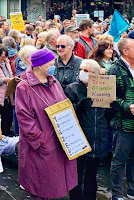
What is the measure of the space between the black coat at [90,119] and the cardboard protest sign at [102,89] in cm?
13

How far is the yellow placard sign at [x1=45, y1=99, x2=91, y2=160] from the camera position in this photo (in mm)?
3654

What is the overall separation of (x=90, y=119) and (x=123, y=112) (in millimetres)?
373

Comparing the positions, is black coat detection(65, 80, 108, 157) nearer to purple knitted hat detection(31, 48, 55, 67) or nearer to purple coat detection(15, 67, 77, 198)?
purple coat detection(15, 67, 77, 198)

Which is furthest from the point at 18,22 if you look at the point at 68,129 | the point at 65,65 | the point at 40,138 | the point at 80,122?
the point at 40,138

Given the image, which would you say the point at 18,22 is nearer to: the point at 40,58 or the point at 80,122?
the point at 80,122

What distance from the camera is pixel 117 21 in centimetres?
741

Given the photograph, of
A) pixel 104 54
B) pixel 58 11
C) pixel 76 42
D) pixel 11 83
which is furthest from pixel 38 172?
pixel 58 11

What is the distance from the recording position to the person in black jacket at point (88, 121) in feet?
13.4

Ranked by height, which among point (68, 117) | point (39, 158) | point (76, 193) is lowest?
point (76, 193)

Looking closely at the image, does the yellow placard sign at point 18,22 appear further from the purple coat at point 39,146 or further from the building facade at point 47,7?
the building facade at point 47,7

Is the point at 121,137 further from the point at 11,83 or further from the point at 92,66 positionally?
the point at 11,83

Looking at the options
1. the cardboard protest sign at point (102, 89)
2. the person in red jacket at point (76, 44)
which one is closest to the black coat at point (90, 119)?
the cardboard protest sign at point (102, 89)

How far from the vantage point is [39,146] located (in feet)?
11.8

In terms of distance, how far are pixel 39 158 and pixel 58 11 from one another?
21417 mm
